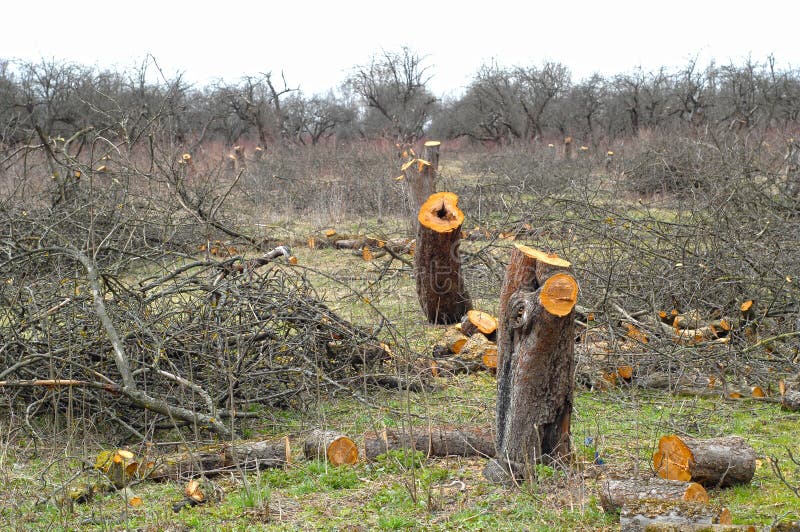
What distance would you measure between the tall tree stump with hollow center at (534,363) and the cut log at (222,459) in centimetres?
115

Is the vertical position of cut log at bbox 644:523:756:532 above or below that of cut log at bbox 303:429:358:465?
above

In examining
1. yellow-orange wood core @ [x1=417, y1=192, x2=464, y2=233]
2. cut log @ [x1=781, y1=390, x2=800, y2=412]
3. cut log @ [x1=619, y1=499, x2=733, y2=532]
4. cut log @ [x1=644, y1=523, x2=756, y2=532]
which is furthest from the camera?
yellow-orange wood core @ [x1=417, y1=192, x2=464, y2=233]

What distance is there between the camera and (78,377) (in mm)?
4984

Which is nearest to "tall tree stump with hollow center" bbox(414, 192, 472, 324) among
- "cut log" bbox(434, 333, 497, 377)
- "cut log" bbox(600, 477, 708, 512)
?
"cut log" bbox(434, 333, 497, 377)

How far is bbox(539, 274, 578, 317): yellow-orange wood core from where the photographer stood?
11.6 ft

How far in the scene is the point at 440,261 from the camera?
736 cm

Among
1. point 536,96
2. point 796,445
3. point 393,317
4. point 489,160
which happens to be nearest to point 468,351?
point 393,317

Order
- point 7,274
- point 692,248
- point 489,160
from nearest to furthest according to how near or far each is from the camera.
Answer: point 7,274 < point 692,248 < point 489,160

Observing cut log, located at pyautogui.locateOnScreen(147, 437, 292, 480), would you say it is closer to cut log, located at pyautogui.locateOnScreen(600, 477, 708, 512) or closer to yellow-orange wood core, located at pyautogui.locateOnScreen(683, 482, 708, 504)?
cut log, located at pyautogui.locateOnScreen(600, 477, 708, 512)

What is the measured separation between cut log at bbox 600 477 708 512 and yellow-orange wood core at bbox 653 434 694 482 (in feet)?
1.05

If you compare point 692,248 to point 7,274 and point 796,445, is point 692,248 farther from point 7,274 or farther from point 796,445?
point 7,274

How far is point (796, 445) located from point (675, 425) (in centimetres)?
64

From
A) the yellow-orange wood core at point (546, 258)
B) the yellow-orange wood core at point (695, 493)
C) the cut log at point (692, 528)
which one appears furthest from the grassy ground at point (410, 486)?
the yellow-orange wood core at point (546, 258)

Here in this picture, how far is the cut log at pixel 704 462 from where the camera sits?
3688mm
